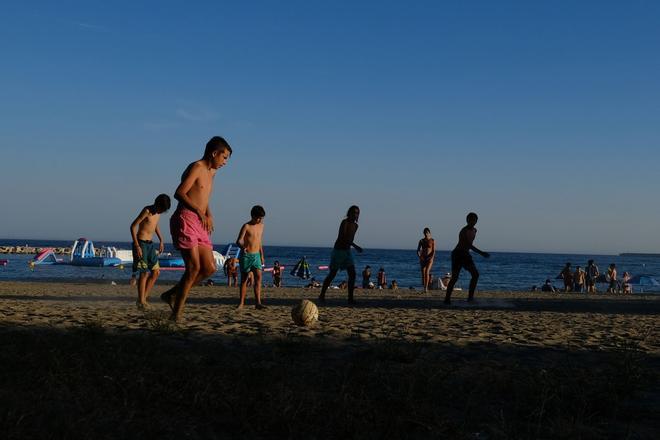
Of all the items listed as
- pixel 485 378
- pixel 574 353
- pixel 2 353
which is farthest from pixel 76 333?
pixel 574 353

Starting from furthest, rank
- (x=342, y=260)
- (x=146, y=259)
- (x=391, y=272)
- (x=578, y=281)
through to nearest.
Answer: (x=391, y=272)
(x=578, y=281)
(x=342, y=260)
(x=146, y=259)

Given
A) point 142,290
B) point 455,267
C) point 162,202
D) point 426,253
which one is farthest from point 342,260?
point 426,253

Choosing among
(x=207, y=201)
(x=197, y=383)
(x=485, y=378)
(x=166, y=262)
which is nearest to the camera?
(x=197, y=383)

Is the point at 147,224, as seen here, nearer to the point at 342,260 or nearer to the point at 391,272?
the point at 342,260

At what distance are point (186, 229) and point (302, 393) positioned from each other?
319 centimetres

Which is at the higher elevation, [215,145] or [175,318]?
[215,145]

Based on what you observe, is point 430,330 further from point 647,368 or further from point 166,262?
point 166,262

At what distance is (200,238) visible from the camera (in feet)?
19.6

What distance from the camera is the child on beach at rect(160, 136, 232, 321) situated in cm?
582

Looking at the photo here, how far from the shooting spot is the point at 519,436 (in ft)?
8.76

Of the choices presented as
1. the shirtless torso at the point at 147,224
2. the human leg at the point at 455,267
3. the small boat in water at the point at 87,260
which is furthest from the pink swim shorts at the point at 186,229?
the small boat in water at the point at 87,260

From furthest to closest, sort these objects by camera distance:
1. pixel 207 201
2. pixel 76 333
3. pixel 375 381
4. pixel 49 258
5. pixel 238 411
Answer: pixel 49 258 → pixel 207 201 → pixel 76 333 → pixel 375 381 → pixel 238 411

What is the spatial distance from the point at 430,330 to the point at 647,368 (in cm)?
231

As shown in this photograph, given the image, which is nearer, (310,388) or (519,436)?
(519,436)
